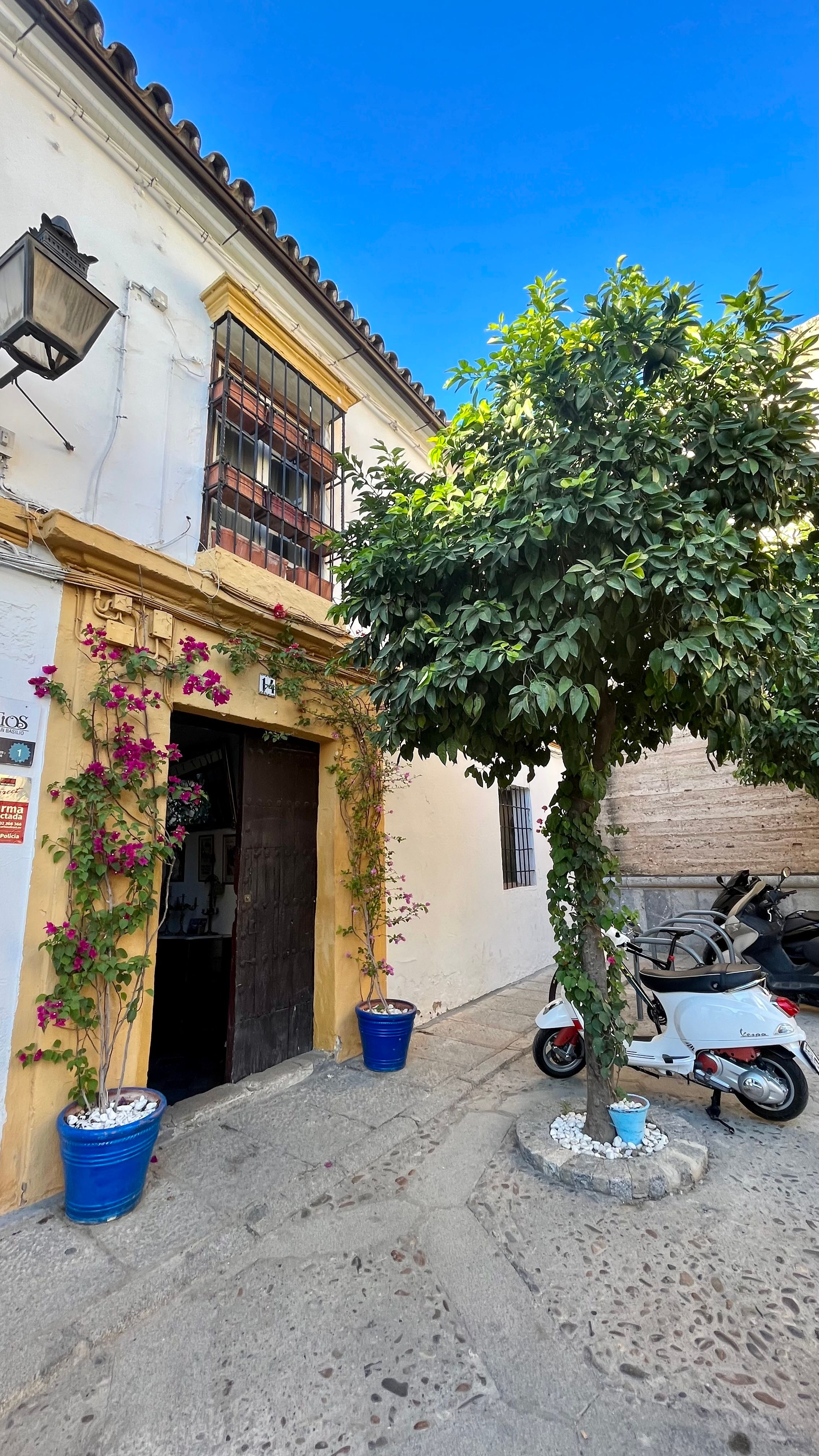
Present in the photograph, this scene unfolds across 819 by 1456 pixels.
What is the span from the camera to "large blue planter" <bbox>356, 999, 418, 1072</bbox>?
157 inches

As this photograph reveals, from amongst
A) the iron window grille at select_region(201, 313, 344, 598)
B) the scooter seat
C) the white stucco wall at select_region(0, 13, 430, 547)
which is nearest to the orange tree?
the scooter seat

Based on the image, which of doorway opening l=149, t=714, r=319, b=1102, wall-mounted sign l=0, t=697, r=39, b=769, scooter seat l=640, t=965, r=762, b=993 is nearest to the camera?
wall-mounted sign l=0, t=697, r=39, b=769

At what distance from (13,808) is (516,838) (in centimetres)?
603

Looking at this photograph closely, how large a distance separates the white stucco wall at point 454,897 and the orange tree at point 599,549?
2254 millimetres

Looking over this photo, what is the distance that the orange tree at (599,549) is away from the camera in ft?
7.64

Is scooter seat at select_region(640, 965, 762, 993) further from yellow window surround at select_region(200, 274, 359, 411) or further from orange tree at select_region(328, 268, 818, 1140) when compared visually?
yellow window surround at select_region(200, 274, 359, 411)

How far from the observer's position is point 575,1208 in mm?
2508

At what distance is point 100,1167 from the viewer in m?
2.35

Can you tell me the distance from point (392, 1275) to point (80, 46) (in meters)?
6.29

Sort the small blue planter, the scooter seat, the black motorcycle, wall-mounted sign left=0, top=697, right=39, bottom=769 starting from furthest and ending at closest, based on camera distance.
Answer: the black motorcycle, the scooter seat, the small blue planter, wall-mounted sign left=0, top=697, right=39, bottom=769

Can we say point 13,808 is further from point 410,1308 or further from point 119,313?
point 119,313

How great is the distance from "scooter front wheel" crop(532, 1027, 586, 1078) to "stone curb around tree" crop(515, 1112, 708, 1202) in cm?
100

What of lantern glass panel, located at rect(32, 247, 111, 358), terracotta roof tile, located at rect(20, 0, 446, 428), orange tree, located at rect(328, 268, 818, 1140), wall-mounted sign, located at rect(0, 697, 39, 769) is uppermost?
terracotta roof tile, located at rect(20, 0, 446, 428)

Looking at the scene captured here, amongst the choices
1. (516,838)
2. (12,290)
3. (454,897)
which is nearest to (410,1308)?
(454,897)
